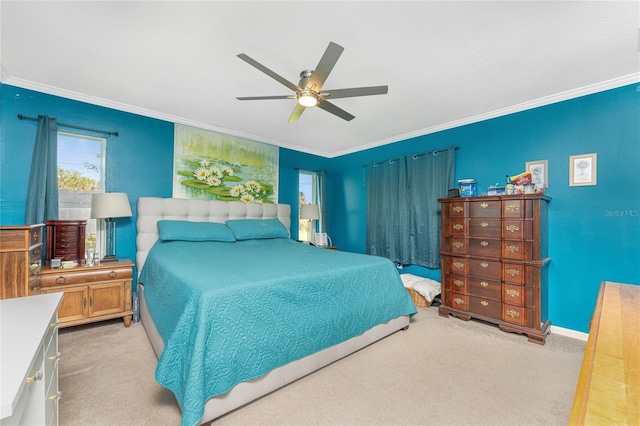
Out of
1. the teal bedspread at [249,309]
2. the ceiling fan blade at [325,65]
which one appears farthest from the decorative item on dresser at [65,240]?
the ceiling fan blade at [325,65]

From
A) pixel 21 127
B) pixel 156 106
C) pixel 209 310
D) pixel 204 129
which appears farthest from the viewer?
pixel 204 129

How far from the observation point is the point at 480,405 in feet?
5.57

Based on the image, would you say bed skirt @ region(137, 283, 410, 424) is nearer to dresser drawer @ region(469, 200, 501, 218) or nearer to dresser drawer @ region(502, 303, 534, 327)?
dresser drawer @ region(502, 303, 534, 327)

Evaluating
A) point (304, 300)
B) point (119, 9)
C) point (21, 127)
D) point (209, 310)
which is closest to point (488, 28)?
point (304, 300)

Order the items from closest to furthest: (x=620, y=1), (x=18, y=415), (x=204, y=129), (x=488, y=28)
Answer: (x=18, y=415) → (x=620, y=1) → (x=488, y=28) → (x=204, y=129)

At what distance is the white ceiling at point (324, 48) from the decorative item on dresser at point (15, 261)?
4.77ft

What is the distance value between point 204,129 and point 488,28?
3.46 meters

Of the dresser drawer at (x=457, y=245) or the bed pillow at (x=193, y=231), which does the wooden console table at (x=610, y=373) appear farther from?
the bed pillow at (x=193, y=231)

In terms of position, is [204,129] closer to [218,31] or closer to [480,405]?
[218,31]

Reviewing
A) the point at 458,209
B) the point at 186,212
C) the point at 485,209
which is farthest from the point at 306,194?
the point at 485,209

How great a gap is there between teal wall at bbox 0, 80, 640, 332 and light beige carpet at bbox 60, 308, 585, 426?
78 cm

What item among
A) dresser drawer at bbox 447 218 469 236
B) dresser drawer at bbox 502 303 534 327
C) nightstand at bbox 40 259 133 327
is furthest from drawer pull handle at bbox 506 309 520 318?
nightstand at bbox 40 259 133 327

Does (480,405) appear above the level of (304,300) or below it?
below

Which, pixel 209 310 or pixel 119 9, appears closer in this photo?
pixel 209 310
